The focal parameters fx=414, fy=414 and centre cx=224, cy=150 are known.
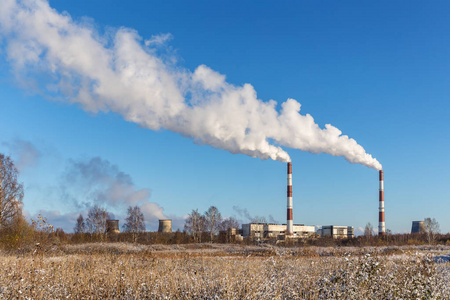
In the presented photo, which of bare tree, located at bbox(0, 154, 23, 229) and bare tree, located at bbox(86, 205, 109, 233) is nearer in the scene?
bare tree, located at bbox(0, 154, 23, 229)

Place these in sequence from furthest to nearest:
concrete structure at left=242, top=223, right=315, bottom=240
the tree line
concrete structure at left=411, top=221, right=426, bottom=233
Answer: concrete structure at left=411, top=221, right=426, bottom=233
concrete structure at left=242, top=223, right=315, bottom=240
the tree line

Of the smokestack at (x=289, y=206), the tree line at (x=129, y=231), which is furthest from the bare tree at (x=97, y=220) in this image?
the smokestack at (x=289, y=206)

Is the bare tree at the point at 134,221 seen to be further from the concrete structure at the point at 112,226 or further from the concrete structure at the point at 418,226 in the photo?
the concrete structure at the point at 418,226

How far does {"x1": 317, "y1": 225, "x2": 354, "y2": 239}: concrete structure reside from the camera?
70.9 meters

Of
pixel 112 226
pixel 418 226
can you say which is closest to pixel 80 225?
pixel 112 226

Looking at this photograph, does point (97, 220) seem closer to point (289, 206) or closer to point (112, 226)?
point (112, 226)

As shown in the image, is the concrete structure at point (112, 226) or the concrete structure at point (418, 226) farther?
the concrete structure at point (112, 226)

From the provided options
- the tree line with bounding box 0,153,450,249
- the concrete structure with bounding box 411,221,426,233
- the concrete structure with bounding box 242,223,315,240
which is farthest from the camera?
the concrete structure with bounding box 411,221,426,233

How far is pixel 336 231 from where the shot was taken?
71250 mm

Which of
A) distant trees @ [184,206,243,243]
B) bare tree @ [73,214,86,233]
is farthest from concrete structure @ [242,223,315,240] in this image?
bare tree @ [73,214,86,233]

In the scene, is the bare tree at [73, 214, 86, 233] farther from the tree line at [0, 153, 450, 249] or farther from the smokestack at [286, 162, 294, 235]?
the smokestack at [286, 162, 294, 235]

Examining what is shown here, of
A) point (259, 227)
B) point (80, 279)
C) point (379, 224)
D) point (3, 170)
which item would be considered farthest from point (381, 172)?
point (80, 279)

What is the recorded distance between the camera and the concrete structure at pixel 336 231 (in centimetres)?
7089

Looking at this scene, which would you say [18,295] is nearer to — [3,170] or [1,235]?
[1,235]
